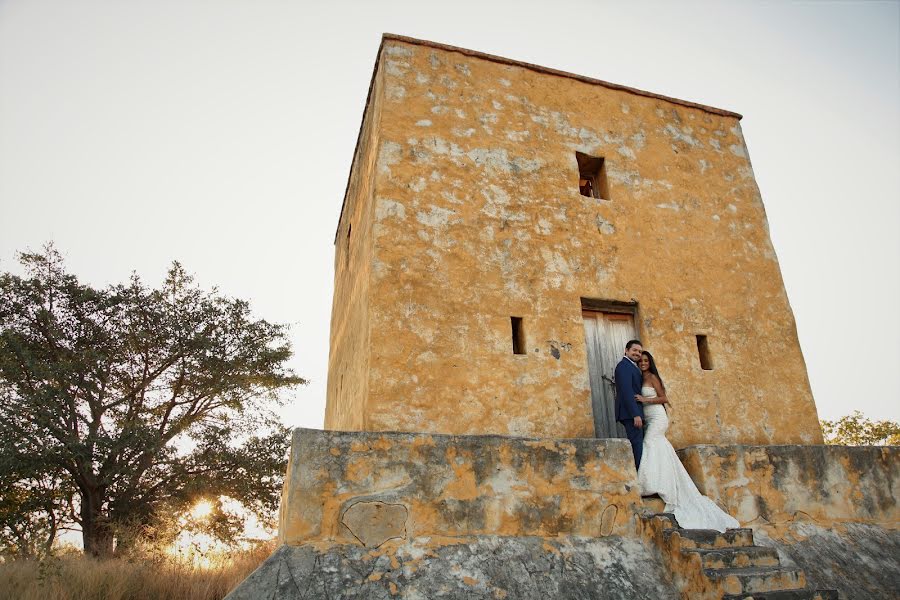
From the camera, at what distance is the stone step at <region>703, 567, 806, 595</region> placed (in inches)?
156

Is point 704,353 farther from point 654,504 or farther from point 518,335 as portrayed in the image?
point 654,504

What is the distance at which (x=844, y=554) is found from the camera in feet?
16.8

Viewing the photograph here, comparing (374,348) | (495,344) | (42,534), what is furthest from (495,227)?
(42,534)

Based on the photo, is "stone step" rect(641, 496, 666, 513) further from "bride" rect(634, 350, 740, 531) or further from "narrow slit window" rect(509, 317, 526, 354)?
"narrow slit window" rect(509, 317, 526, 354)

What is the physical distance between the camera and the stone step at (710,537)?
174 inches

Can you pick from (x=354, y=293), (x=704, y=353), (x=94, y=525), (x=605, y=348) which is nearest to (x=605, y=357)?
(x=605, y=348)

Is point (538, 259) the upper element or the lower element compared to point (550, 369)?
upper

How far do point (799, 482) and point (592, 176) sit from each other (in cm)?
447

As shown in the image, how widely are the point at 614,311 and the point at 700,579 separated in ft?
11.2

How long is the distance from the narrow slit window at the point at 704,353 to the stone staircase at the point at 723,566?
263 cm

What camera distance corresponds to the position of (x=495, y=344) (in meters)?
6.07

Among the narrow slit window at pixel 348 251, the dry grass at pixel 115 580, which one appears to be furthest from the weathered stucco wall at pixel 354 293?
the dry grass at pixel 115 580

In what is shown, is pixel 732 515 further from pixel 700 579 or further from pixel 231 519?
pixel 231 519

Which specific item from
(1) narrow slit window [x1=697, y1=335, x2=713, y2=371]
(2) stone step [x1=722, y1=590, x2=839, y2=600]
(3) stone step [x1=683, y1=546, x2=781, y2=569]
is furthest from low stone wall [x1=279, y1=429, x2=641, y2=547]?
(1) narrow slit window [x1=697, y1=335, x2=713, y2=371]
